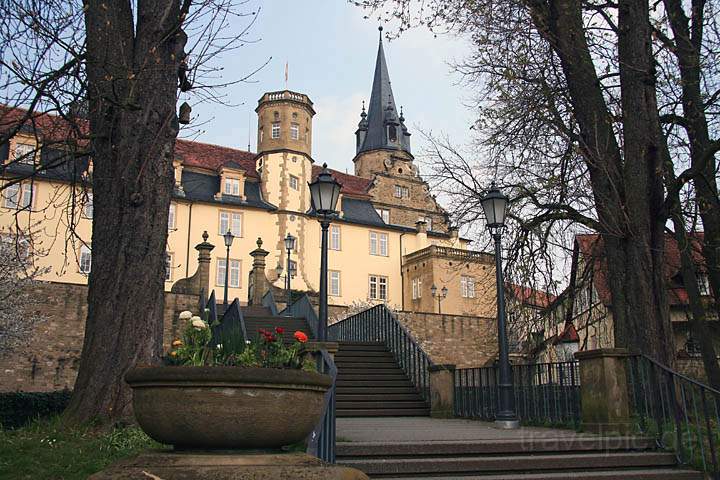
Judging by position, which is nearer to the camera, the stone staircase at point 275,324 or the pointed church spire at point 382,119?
the stone staircase at point 275,324

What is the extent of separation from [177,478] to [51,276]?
3555cm

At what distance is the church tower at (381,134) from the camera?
57.0 meters

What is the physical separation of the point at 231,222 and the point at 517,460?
119ft

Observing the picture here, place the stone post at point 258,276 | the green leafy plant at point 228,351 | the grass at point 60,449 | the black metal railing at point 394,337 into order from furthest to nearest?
the stone post at point 258,276 → the black metal railing at point 394,337 → the grass at point 60,449 → the green leafy plant at point 228,351

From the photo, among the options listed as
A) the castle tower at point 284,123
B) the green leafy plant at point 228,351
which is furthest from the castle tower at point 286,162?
the green leafy plant at point 228,351

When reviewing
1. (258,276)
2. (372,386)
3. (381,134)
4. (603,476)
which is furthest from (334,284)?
(603,476)

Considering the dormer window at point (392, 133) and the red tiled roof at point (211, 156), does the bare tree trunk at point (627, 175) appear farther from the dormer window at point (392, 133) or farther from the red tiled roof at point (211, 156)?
the dormer window at point (392, 133)

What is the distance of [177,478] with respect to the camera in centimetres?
367

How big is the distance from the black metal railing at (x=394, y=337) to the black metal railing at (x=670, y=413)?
16.1 feet

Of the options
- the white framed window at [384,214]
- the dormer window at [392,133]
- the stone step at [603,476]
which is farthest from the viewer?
the dormer window at [392,133]

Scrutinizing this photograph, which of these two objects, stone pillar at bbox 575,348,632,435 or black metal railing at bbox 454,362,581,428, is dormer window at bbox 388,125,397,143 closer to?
black metal railing at bbox 454,362,581,428

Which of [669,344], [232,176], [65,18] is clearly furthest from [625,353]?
[232,176]

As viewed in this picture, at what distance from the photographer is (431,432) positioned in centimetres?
889

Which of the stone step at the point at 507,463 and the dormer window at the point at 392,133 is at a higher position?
the dormer window at the point at 392,133
